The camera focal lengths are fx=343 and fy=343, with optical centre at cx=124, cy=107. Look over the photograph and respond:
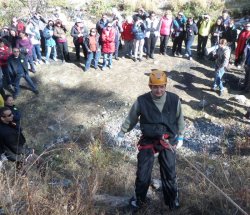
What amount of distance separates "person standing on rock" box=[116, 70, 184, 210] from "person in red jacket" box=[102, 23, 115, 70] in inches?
288

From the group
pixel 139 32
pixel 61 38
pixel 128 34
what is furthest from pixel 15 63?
pixel 139 32

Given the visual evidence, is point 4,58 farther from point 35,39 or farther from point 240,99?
point 240,99

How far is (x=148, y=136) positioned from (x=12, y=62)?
718cm

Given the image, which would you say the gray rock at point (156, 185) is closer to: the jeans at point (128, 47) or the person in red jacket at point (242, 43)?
the person in red jacket at point (242, 43)

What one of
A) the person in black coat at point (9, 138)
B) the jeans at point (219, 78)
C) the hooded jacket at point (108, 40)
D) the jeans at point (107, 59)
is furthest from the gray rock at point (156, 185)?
the jeans at point (107, 59)

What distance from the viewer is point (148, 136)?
4.57m

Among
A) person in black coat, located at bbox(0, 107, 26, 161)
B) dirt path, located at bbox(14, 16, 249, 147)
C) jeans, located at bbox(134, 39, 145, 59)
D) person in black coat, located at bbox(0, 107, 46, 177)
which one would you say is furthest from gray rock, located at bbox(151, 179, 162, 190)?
jeans, located at bbox(134, 39, 145, 59)

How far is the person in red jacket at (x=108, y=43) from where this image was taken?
11547mm

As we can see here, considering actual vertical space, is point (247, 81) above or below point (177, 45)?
below

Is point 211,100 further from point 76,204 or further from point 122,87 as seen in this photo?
point 76,204

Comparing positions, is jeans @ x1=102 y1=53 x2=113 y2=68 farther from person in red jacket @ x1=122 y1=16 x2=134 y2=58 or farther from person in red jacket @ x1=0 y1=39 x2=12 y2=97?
person in red jacket @ x1=0 y1=39 x2=12 y2=97

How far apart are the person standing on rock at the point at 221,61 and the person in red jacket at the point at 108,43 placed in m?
3.57

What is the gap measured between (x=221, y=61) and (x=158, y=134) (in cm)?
645

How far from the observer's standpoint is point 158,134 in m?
4.51
